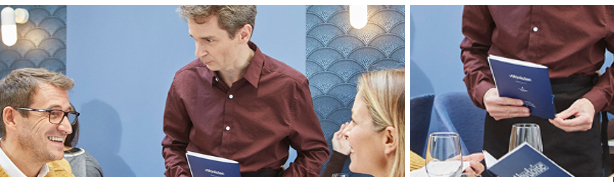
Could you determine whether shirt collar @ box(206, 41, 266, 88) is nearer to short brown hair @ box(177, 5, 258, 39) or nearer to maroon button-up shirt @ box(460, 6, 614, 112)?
short brown hair @ box(177, 5, 258, 39)

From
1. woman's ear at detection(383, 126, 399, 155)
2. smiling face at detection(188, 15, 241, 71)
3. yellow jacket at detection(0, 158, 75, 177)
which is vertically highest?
smiling face at detection(188, 15, 241, 71)

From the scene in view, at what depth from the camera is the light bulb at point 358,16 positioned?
7.49 ft

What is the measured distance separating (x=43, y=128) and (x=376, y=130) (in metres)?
1.50

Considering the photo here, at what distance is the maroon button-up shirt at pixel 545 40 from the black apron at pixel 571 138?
0.04 m

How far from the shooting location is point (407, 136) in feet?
7.55

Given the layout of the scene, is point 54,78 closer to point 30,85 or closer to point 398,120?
point 30,85

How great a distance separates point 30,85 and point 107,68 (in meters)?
0.34

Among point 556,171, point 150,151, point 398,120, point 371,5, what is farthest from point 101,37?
point 556,171

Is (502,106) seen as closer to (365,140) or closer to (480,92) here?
(480,92)

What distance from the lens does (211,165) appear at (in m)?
2.23

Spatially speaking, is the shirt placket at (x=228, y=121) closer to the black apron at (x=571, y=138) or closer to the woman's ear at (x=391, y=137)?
the woman's ear at (x=391, y=137)

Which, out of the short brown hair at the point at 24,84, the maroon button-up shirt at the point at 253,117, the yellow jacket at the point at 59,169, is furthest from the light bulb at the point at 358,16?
the yellow jacket at the point at 59,169

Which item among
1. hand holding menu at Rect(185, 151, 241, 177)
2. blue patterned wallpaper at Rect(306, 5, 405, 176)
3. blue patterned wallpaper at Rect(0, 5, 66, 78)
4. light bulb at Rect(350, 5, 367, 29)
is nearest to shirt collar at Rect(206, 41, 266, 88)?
blue patterned wallpaper at Rect(306, 5, 405, 176)

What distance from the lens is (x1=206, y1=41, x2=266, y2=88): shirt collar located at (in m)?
2.26
